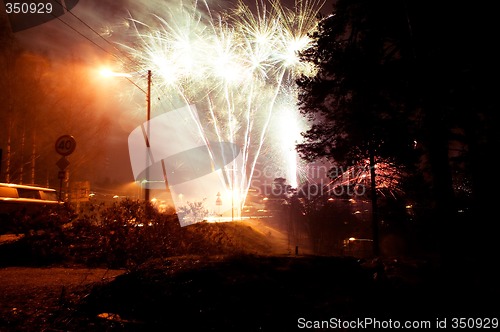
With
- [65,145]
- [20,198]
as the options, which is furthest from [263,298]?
[20,198]

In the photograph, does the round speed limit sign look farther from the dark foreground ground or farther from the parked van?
the dark foreground ground

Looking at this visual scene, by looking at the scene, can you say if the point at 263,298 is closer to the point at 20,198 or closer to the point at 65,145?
the point at 65,145

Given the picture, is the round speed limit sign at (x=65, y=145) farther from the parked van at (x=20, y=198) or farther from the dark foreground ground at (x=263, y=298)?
the dark foreground ground at (x=263, y=298)

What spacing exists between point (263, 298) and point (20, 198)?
1145 centimetres

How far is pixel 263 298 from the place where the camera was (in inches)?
166

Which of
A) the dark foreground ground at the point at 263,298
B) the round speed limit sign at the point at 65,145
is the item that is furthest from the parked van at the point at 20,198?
the dark foreground ground at the point at 263,298


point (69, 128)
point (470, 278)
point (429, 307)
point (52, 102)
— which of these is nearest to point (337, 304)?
point (429, 307)

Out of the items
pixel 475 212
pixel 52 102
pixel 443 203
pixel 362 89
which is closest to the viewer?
pixel 443 203

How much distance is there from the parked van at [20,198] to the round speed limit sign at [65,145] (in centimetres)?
212

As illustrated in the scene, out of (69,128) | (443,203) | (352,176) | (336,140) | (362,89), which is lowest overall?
(443,203)

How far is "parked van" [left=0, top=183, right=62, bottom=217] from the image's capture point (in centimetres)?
1120

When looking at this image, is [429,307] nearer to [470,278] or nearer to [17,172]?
[470,278]

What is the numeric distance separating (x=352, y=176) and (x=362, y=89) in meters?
6.08

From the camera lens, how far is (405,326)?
362 centimetres
